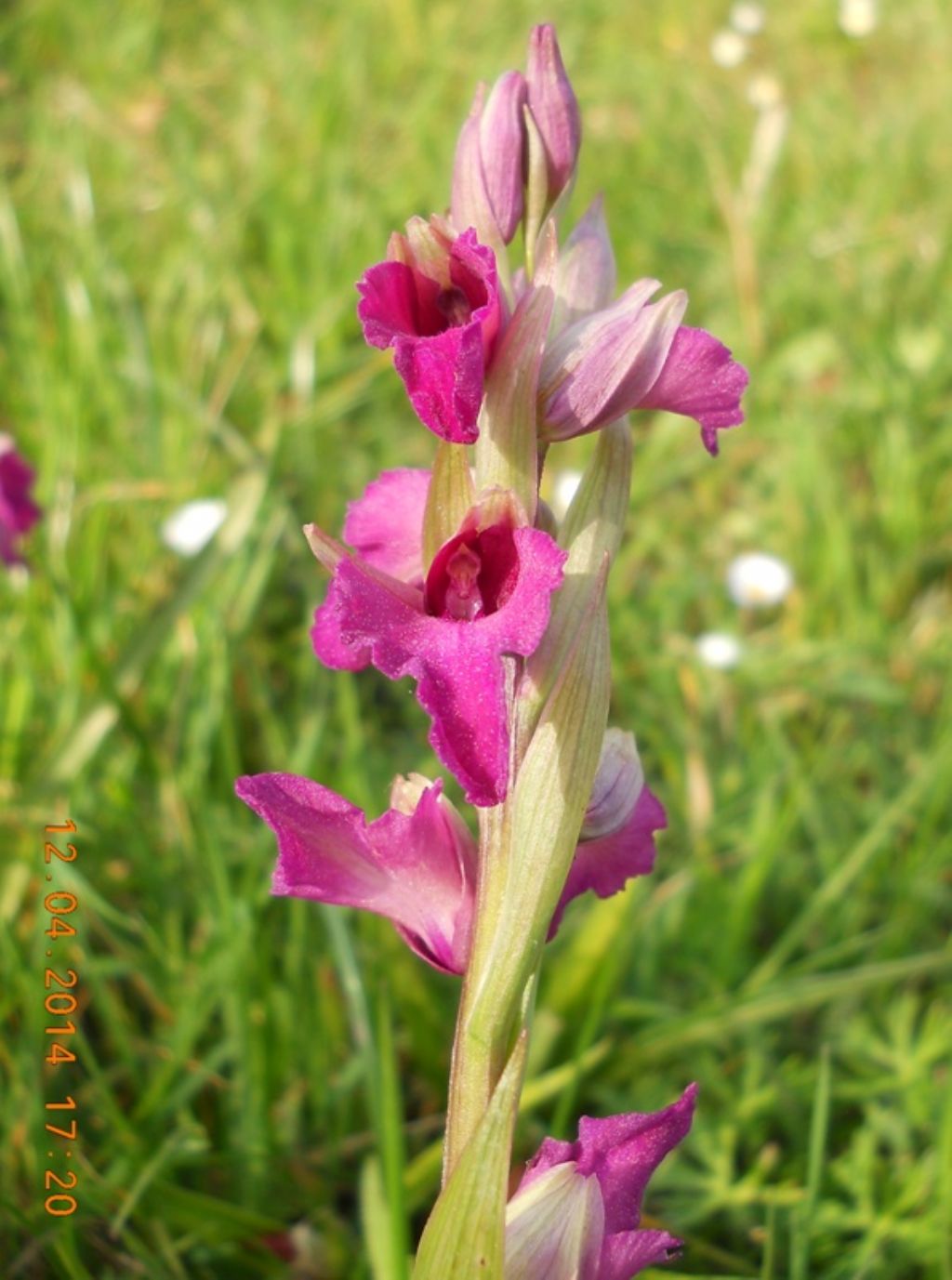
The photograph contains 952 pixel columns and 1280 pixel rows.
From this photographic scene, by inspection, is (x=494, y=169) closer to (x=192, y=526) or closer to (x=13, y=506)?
(x=13, y=506)

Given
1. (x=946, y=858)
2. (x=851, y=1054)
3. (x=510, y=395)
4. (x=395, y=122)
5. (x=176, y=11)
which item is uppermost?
(x=176, y=11)

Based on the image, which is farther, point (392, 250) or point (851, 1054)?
point (851, 1054)

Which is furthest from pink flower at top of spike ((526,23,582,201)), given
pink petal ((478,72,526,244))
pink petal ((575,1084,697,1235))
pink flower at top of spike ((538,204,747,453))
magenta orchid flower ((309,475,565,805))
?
pink petal ((575,1084,697,1235))

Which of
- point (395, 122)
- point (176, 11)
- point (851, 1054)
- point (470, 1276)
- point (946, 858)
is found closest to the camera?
point (470, 1276)

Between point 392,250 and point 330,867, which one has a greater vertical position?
point 392,250

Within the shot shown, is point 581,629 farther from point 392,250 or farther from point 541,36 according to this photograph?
point 541,36

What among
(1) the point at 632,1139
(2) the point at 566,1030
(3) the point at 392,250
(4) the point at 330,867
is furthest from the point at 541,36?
(2) the point at 566,1030

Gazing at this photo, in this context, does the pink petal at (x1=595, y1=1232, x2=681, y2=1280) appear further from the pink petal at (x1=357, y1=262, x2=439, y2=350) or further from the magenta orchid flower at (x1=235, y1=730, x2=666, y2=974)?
the pink petal at (x1=357, y1=262, x2=439, y2=350)

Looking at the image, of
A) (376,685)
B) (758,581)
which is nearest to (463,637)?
(376,685)
